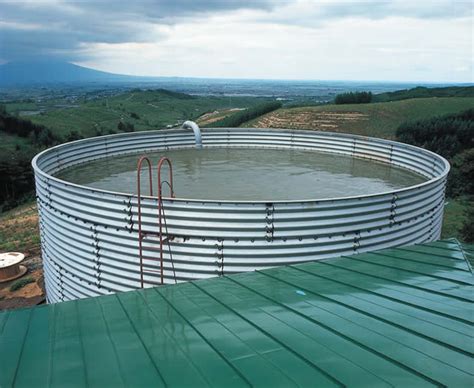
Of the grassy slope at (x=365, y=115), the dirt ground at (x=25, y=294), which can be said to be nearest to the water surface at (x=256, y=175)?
the dirt ground at (x=25, y=294)

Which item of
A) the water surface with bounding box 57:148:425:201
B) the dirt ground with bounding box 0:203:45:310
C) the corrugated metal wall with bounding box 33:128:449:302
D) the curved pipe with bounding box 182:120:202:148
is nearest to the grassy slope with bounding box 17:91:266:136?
the dirt ground with bounding box 0:203:45:310

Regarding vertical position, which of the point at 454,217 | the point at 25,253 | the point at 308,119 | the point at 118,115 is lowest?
the point at 25,253

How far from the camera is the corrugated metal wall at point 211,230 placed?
7812mm

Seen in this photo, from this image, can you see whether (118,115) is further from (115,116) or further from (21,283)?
(21,283)

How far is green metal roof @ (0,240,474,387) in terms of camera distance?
3.19 metres

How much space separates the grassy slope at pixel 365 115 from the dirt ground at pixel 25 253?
43.0 meters

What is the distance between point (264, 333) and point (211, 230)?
4003mm

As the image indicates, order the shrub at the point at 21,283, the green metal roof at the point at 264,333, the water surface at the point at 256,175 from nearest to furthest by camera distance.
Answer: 1. the green metal roof at the point at 264,333
2. the water surface at the point at 256,175
3. the shrub at the point at 21,283

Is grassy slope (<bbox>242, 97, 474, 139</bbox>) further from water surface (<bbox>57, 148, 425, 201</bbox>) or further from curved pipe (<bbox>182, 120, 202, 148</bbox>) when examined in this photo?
curved pipe (<bbox>182, 120, 202, 148</bbox>)

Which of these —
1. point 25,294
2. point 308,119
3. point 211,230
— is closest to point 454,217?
point 211,230

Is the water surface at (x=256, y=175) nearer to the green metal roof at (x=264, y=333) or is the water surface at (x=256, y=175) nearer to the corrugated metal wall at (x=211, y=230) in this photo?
the corrugated metal wall at (x=211, y=230)

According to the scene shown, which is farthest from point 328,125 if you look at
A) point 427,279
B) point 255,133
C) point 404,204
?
point 427,279

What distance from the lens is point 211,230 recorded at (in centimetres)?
785

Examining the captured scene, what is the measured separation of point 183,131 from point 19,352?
14628 mm
